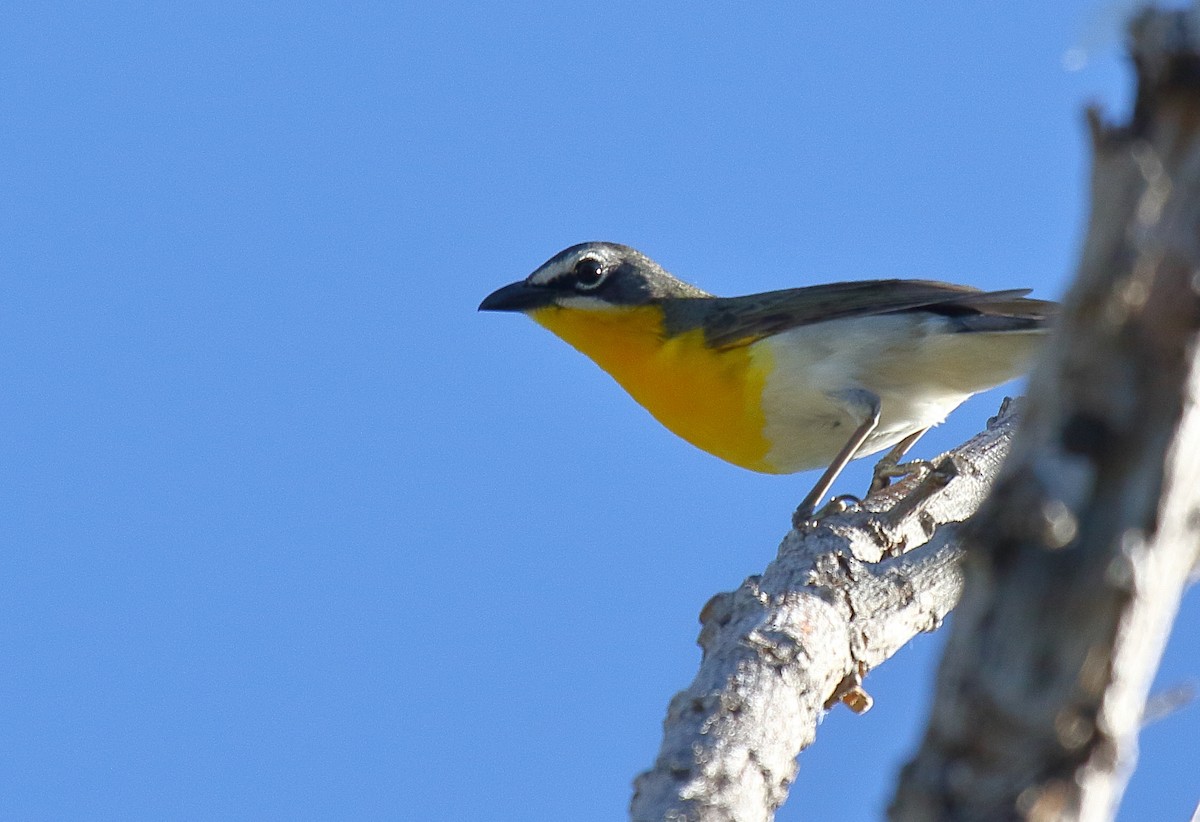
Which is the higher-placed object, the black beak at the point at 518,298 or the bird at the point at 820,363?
the black beak at the point at 518,298

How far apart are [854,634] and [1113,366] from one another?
3.94 meters

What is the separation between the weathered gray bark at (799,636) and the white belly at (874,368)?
593mm

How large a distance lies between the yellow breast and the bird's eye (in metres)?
0.23

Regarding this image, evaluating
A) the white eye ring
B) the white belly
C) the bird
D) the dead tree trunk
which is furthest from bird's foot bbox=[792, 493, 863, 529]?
the dead tree trunk

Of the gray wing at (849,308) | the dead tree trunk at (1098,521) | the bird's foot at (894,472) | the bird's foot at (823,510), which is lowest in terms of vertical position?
the dead tree trunk at (1098,521)

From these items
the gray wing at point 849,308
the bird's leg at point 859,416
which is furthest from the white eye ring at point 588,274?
the bird's leg at point 859,416

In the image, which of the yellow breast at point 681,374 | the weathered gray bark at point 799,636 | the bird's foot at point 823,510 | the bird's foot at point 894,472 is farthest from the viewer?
the yellow breast at point 681,374

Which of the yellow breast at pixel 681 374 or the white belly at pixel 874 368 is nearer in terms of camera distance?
the white belly at pixel 874 368

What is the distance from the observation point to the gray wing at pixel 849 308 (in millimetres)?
7602

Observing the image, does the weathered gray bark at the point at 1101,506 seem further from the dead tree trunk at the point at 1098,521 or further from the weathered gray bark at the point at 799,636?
the weathered gray bark at the point at 799,636

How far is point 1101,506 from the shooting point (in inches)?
83.6

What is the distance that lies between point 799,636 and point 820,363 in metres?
2.76

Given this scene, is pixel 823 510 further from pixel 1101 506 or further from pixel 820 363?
pixel 1101 506

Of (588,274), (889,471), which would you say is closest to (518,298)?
(588,274)
